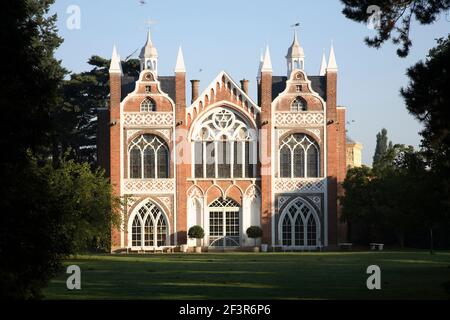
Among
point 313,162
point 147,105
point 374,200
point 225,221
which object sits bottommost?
point 225,221

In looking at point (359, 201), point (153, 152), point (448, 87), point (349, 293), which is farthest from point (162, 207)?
point (448, 87)

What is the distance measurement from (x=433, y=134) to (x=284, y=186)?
164 feet

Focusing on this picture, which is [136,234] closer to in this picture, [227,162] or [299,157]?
[227,162]

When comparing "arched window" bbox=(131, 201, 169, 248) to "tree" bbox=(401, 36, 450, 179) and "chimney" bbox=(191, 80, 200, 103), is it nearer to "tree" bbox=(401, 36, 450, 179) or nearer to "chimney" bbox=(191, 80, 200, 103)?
"chimney" bbox=(191, 80, 200, 103)

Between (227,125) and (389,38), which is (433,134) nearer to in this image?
(389,38)

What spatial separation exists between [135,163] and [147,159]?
90cm

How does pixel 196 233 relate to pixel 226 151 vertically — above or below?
below

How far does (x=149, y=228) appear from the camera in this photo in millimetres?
76000

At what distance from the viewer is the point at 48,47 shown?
78.5 metres

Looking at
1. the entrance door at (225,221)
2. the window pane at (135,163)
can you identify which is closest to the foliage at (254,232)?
the entrance door at (225,221)

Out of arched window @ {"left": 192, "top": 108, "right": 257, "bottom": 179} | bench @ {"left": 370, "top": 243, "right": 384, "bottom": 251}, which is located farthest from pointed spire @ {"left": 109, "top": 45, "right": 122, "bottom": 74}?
bench @ {"left": 370, "top": 243, "right": 384, "bottom": 251}

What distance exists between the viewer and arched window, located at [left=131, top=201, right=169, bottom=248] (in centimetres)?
7581

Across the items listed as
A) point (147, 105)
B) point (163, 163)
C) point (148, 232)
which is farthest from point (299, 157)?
point (148, 232)
